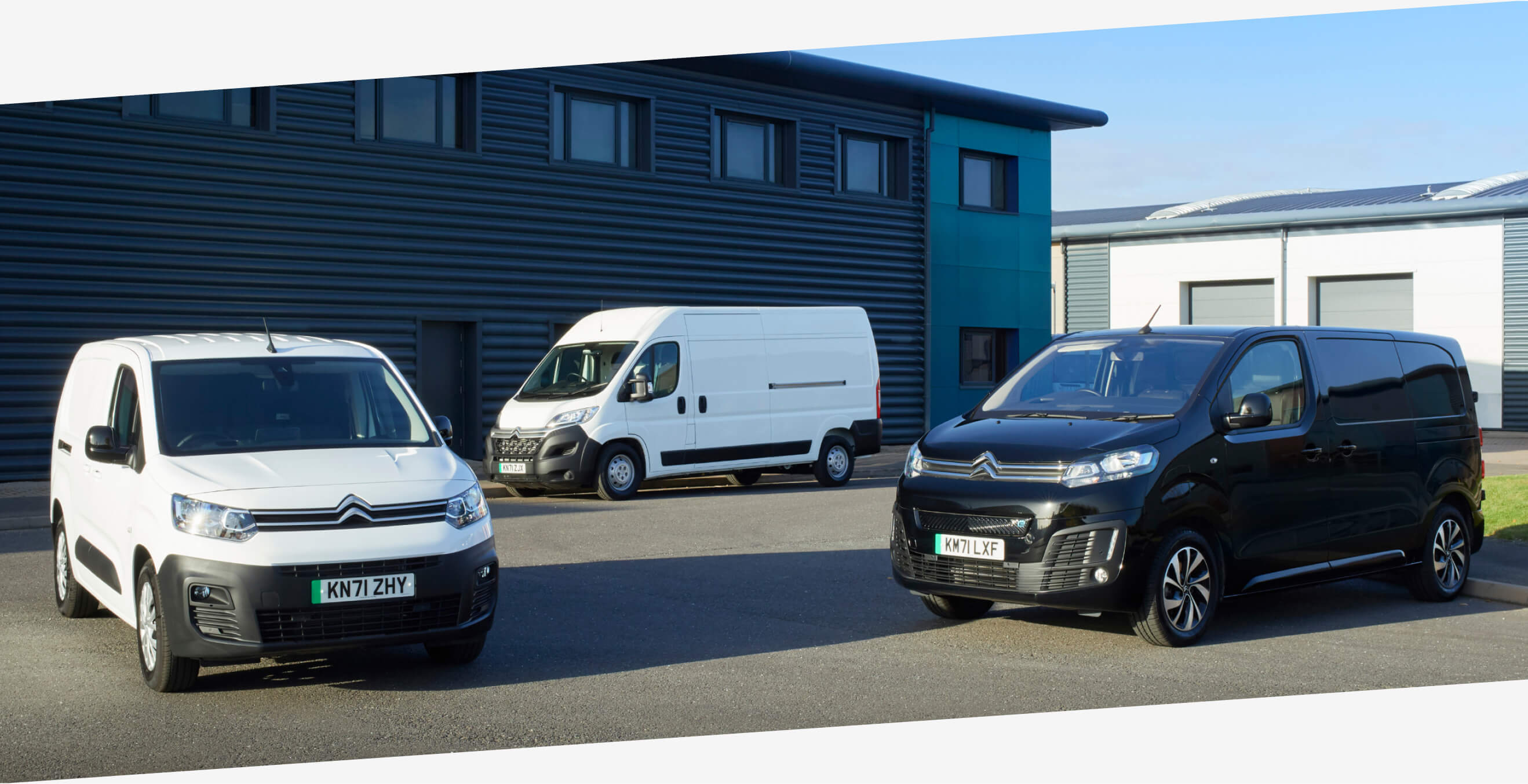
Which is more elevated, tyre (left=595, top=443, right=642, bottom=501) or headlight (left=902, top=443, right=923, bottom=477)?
headlight (left=902, top=443, right=923, bottom=477)

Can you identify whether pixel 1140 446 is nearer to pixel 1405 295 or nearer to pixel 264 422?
pixel 264 422

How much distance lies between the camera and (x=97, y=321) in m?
17.3

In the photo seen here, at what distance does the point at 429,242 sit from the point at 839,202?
8.40 m

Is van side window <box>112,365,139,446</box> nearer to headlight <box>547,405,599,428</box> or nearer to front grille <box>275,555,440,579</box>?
front grille <box>275,555,440,579</box>

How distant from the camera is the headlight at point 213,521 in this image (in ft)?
20.4

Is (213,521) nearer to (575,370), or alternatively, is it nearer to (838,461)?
(575,370)

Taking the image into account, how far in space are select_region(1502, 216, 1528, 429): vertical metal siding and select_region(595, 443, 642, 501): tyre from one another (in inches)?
962

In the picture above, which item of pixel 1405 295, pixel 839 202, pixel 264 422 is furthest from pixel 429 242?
pixel 1405 295

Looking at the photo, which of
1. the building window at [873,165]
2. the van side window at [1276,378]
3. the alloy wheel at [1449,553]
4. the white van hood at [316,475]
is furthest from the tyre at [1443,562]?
the building window at [873,165]

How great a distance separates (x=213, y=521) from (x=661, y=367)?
1026cm

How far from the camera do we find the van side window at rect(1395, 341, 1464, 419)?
9.21 m

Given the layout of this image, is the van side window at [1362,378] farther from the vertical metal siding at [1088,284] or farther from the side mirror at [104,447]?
the vertical metal siding at [1088,284]

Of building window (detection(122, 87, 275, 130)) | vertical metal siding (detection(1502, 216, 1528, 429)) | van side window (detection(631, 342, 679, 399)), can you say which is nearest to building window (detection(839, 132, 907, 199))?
van side window (detection(631, 342, 679, 399))

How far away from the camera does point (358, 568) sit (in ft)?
20.6
